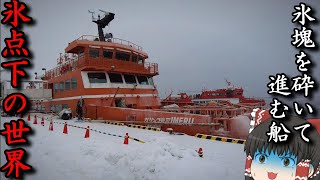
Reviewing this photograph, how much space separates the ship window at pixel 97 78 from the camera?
17156mm

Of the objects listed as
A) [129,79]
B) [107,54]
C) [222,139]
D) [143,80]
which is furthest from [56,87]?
[222,139]

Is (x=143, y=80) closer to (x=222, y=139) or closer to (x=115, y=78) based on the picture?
(x=115, y=78)

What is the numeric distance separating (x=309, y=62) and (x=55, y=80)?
68.0ft

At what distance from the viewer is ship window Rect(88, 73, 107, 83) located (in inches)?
675

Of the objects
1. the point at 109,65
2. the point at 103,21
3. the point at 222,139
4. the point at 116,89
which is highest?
the point at 103,21

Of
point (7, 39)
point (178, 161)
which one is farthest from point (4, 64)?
point (178, 161)

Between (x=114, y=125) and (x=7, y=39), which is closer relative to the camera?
(x=7, y=39)

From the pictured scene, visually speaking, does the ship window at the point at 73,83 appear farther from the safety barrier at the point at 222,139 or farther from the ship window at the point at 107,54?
the safety barrier at the point at 222,139

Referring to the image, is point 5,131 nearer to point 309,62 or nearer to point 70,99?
point 309,62

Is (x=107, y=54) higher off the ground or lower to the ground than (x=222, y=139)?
higher

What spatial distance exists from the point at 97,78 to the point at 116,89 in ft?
4.62

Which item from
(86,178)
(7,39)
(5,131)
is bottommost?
(86,178)

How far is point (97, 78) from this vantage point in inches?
680

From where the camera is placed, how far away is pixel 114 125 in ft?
45.5
